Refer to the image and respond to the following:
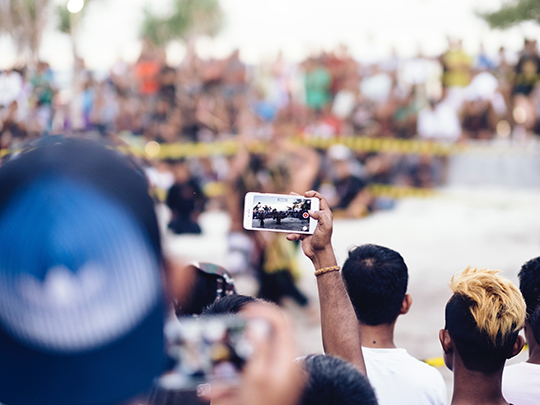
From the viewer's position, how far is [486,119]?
10.8m

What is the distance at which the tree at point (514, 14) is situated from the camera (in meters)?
16.7

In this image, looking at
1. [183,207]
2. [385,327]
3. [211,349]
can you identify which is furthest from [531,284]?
[183,207]

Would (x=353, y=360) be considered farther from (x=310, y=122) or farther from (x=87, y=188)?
(x=310, y=122)

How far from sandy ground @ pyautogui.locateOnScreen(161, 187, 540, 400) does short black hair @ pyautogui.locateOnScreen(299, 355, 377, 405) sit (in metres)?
3.06

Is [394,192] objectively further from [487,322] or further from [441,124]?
[487,322]

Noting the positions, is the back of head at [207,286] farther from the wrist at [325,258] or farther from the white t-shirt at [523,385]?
the white t-shirt at [523,385]

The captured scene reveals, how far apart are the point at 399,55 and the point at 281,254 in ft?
24.2

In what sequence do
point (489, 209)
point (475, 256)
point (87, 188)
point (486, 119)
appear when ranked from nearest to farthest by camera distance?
1. point (87, 188)
2. point (475, 256)
3. point (489, 209)
4. point (486, 119)

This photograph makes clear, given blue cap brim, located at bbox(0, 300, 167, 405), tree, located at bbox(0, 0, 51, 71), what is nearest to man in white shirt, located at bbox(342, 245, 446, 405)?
blue cap brim, located at bbox(0, 300, 167, 405)

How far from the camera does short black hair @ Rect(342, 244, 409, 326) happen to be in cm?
214

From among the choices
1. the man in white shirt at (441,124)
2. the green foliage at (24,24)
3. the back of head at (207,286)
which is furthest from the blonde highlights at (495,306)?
the green foliage at (24,24)

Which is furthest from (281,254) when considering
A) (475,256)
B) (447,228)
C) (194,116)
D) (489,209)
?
(194,116)

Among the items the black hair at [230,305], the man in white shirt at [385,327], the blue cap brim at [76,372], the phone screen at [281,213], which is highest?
the phone screen at [281,213]

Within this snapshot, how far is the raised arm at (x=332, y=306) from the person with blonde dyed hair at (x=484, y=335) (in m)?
0.41
